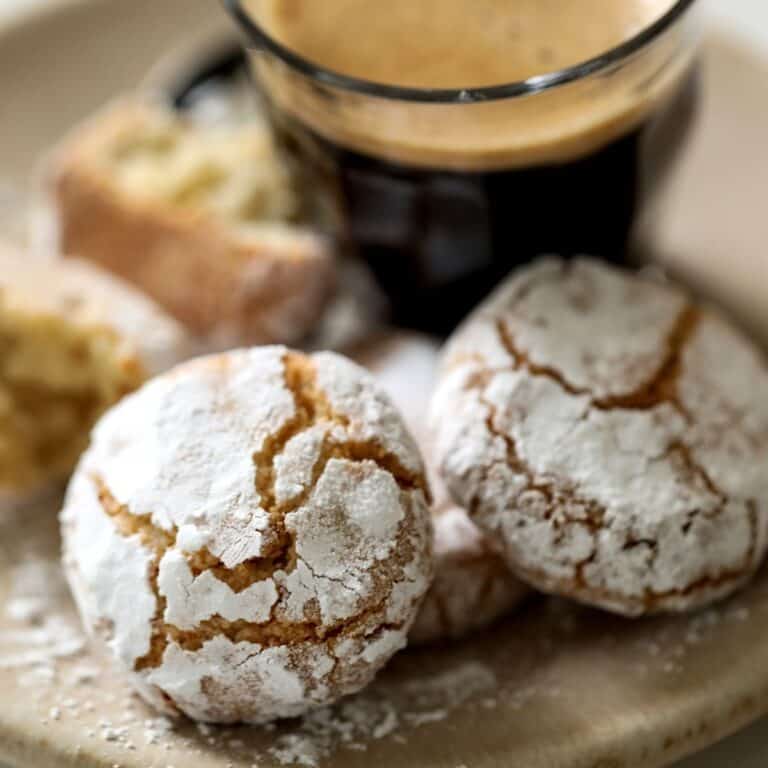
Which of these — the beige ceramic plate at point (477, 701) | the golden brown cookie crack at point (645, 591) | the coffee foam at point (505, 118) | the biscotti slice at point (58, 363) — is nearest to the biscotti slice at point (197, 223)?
the biscotti slice at point (58, 363)

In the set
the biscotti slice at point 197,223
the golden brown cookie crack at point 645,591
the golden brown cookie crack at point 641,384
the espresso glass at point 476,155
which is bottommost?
the golden brown cookie crack at point 645,591

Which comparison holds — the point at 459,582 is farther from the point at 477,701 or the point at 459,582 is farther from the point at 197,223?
the point at 197,223

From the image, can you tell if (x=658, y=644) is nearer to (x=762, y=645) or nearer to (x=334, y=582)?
(x=762, y=645)

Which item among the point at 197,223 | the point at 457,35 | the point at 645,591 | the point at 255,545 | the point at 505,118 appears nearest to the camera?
the point at 255,545

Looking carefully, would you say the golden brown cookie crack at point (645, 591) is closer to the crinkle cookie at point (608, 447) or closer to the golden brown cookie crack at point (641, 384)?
the crinkle cookie at point (608, 447)

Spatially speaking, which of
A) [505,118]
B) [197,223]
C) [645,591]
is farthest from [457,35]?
[645,591]
